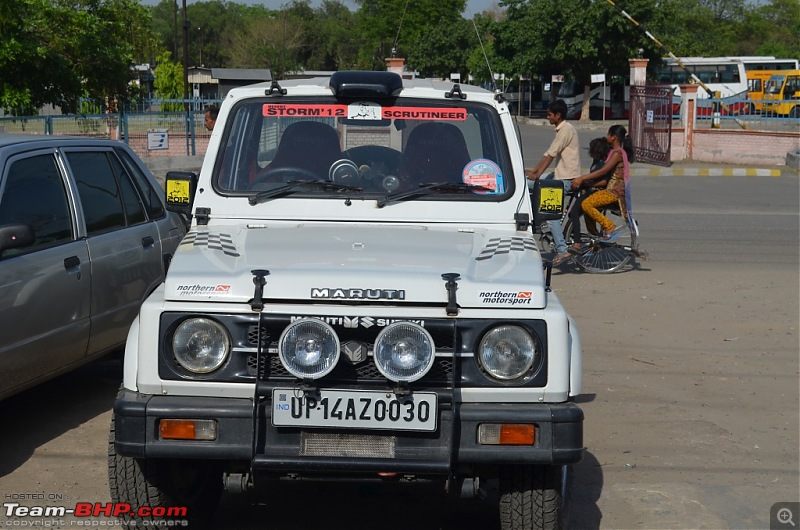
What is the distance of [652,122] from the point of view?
93.7 ft

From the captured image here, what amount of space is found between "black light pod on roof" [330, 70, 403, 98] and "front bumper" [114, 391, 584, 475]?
1988mm

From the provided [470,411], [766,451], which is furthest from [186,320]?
[766,451]

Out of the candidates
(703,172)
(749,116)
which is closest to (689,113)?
(749,116)

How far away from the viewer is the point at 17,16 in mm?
16109

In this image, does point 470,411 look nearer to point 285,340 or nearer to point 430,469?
point 430,469

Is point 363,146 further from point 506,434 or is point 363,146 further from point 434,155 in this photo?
point 506,434

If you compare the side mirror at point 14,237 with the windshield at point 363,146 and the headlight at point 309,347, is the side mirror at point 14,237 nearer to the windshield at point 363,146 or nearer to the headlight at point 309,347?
the windshield at point 363,146

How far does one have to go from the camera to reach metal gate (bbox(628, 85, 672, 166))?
27547 millimetres

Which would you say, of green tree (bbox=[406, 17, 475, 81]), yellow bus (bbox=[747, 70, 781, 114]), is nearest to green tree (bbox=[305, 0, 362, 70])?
green tree (bbox=[406, 17, 475, 81])

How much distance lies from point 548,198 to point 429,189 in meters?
0.57

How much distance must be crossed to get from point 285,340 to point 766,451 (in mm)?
3334

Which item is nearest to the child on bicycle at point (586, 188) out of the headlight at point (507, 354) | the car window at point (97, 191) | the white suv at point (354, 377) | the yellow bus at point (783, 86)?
the car window at point (97, 191)

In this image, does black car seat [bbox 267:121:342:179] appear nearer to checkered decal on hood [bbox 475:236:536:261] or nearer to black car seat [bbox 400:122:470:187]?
black car seat [bbox 400:122:470:187]

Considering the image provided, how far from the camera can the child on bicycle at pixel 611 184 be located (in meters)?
11.4
